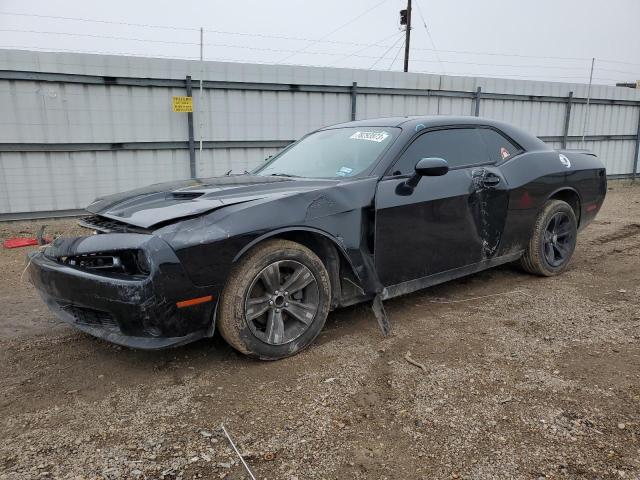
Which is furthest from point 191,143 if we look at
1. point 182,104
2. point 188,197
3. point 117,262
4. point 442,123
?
point 117,262

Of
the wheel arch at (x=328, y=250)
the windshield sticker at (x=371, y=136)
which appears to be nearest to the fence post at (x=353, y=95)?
the windshield sticker at (x=371, y=136)

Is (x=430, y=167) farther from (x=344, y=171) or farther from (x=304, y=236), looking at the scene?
(x=304, y=236)

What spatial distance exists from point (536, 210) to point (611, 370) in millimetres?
2000

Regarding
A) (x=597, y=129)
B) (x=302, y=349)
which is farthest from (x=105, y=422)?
(x=597, y=129)

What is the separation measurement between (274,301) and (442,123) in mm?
2147

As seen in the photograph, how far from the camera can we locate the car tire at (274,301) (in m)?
2.90

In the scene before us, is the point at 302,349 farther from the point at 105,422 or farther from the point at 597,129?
the point at 597,129

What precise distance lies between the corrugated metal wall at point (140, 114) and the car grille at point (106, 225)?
5.56 m

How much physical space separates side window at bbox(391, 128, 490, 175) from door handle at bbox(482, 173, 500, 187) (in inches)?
6.2

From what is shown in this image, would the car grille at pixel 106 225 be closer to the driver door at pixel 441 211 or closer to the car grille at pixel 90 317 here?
the car grille at pixel 90 317

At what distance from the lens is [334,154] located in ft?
12.9

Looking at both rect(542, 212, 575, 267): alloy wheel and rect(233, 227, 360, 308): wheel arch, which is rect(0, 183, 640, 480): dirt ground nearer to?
rect(233, 227, 360, 308): wheel arch

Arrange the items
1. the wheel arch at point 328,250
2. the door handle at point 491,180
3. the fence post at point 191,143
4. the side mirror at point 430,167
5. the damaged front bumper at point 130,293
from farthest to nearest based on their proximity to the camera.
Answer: the fence post at point 191,143
the door handle at point 491,180
the side mirror at point 430,167
the wheel arch at point 328,250
the damaged front bumper at point 130,293

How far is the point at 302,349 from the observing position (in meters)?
3.23
